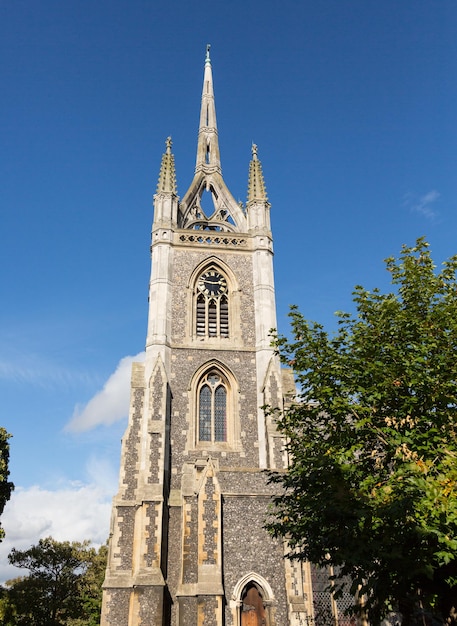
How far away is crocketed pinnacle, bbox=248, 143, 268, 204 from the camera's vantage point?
98.8 feet

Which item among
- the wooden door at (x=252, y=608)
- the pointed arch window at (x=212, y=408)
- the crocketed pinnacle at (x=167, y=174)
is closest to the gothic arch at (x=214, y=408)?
the pointed arch window at (x=212, y=408)

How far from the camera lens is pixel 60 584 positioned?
3506 centimetres

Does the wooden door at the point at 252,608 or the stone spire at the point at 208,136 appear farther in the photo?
the stone spire at the point at 208,136

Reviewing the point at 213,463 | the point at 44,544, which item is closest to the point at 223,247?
the point at 213,463

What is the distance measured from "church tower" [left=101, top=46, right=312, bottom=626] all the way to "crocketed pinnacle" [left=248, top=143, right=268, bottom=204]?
3.0 inches

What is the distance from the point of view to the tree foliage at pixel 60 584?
32.2m

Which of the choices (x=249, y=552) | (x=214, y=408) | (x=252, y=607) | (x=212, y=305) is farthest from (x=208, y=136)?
(x=252, y=607)

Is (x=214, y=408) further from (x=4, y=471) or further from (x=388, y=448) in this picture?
(x=388, y=448)

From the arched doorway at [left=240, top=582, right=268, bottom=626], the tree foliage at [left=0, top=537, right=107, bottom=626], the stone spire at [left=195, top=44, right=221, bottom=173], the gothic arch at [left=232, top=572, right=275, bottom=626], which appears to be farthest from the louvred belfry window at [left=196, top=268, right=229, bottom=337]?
the tree foliage at [left=0, top=537, right=107, bottom=626]

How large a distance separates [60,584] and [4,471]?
54.7 ft

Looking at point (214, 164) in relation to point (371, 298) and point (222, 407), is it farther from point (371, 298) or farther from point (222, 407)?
point (371, 298)

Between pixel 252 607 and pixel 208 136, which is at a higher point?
pixel 208 136

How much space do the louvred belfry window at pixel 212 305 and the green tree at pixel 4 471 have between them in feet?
32.4

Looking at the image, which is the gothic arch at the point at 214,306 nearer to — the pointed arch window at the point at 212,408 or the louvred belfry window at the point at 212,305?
the louvred belfry window at the point at 212,305
